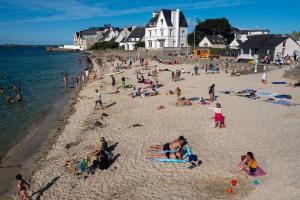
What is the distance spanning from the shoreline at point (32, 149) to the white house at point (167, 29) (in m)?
44.8

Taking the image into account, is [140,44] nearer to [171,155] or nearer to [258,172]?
[171,155]

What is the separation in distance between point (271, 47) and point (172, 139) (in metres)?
35.9

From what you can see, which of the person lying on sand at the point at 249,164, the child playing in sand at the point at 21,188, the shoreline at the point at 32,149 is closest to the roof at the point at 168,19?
the shoreline at the point at 32,149

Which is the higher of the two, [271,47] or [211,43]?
[211,43]

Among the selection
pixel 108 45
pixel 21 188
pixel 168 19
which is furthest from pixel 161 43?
pixel 21 188

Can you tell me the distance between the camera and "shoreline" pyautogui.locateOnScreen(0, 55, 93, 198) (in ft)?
38.6

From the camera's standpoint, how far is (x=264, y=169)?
404 inches

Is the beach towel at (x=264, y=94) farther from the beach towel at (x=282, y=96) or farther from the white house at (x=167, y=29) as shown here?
the white house at (x=167, y=29)

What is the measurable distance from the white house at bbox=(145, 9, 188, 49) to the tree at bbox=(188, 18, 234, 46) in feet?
47.1

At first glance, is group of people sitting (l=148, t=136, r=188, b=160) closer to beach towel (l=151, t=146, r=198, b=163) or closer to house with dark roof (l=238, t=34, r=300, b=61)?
beach towel (l=151, t=146, r=198, b=163)

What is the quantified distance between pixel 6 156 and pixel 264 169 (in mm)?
11767

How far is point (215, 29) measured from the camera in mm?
80250

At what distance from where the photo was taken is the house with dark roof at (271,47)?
143 ft

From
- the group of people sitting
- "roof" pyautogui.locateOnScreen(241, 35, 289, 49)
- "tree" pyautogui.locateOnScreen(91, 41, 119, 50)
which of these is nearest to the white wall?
"roof" pyautogui.locateOnScreen(241, 35, 289, 49)
